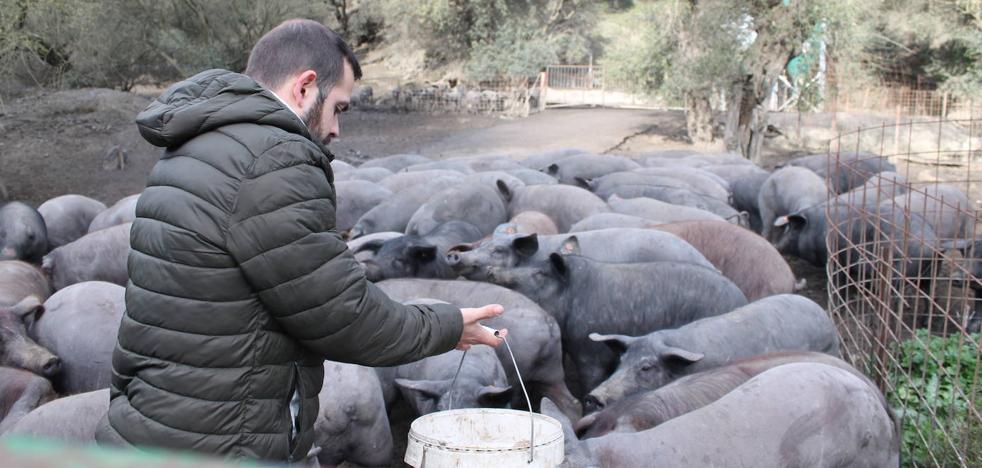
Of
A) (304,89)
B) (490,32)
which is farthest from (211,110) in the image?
(490,32)

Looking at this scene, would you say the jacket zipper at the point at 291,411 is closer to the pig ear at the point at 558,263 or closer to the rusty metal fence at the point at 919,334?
the rusty metal fence at the point at 919,334

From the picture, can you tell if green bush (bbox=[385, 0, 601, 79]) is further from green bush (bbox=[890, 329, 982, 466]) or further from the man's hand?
the man's hand

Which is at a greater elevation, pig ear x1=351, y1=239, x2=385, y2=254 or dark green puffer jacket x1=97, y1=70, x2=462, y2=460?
dark green puffer jacket x1=97, y1=70, x2=462, y2=460

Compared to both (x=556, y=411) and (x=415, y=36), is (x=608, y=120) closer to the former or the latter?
(x=415, y=36)

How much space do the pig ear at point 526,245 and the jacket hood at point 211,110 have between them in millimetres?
4222

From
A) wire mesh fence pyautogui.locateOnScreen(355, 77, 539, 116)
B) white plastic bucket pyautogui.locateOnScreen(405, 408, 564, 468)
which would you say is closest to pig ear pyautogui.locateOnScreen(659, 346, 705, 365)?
white plastic bucket pyautogui.locateOnScreen(405, 408, 564, 468)

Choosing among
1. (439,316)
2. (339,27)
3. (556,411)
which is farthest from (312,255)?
(339,27)

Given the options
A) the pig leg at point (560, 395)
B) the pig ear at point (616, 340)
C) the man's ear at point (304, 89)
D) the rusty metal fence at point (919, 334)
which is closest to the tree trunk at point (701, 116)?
the rusty metal fence at point (919, 334)

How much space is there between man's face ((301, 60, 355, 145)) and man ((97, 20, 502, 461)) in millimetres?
96

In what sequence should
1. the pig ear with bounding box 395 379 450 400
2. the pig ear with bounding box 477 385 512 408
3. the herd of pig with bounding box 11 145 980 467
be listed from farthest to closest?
1. the pig ear with bounding box 395 379 450 400
2. the pig ear with bounding box 477 385 512 408
3. the herd of pig with bounding box 11 145 980 467

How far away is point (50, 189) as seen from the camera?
13.9 meters

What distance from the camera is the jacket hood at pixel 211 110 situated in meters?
2.21

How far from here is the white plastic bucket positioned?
2594mm

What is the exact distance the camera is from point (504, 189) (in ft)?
31.5
